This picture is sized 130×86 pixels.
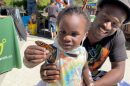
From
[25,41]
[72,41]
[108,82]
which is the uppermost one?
[72,41]

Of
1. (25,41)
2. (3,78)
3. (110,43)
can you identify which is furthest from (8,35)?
(110,43)

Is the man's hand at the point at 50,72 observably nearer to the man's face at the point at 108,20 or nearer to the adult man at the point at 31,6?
the man's face at the point at 108,20

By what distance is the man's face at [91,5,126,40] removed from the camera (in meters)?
2.10

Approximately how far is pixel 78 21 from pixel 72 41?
0.12 meters

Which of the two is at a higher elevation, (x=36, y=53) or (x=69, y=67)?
(x=36, y=53)

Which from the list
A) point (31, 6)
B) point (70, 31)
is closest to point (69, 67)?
point (70, 31)

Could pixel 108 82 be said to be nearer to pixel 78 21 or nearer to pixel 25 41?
pixel 78 21

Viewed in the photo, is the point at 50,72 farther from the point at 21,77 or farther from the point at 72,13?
the point at 21,77

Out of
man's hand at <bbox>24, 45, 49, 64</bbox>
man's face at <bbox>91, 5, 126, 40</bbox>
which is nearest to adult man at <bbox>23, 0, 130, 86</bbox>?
man's face at <bbox>91, 5, 126, 40</bbox>

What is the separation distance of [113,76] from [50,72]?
0.55 meters

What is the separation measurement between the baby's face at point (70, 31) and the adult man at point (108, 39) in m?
0.29

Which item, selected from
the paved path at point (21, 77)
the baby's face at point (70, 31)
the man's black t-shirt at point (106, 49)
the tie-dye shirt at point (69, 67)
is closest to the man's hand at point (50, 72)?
the tie-dye shirt at point (69, 67)

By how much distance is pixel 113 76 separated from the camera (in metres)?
2.20

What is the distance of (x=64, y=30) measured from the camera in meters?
1.81
